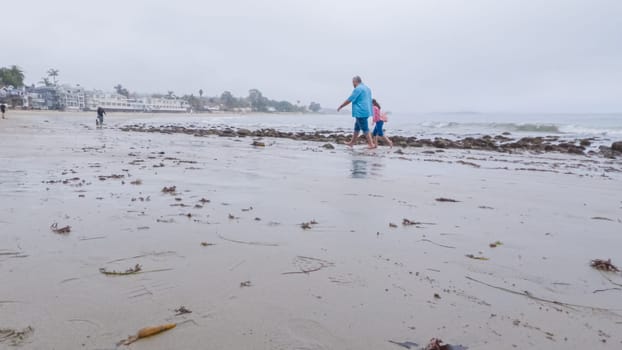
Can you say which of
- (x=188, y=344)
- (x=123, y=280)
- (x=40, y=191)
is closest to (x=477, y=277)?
(x=188, y=344)

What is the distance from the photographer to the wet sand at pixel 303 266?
1.71 meters

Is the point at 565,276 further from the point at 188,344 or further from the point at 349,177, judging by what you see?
the point at 349,177

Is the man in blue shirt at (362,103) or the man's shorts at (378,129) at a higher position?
the man in blue shirt at (362,103)

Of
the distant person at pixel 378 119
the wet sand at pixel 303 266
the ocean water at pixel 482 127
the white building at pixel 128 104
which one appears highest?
the white building at pixel 128 104

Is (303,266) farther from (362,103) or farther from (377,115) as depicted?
(377,115)

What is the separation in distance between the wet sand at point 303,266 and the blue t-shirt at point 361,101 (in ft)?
21.1

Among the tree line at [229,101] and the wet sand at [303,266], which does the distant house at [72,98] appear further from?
the wet sand at [303,266]

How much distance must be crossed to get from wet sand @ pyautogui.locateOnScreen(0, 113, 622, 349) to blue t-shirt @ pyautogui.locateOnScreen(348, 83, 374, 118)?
642 centimetres

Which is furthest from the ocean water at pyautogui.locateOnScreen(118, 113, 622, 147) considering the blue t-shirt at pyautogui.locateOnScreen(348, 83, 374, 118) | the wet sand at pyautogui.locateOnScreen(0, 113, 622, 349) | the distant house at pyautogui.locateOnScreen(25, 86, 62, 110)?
the distant house at pyautogui.locateOnScreen(25, 86, 62, 110)

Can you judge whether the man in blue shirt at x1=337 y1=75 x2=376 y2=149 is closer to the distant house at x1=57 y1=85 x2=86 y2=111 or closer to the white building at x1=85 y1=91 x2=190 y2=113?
the distant house at x1=57 y1=85 x2=86 y2=111

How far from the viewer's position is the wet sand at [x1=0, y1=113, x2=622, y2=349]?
1.71 m

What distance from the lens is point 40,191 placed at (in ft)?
14.0

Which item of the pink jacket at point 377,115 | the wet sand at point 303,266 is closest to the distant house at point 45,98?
the pink jacket at point 377,115

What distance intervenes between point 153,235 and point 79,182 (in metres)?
2.59
